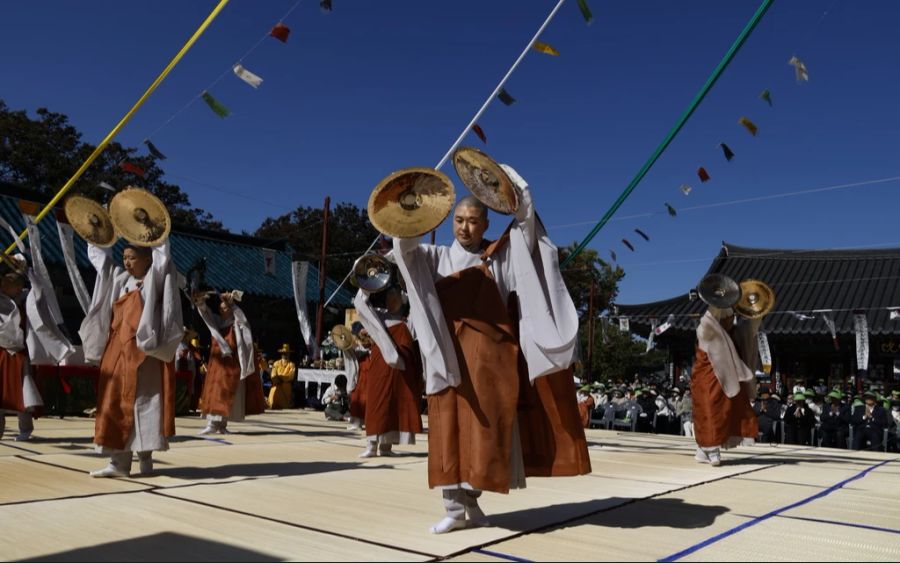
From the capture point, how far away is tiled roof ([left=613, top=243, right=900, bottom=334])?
1989 cm

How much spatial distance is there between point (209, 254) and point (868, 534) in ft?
71.6

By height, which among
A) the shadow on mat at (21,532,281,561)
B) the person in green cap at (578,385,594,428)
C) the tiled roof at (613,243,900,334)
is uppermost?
the tiled roof at (613,243,900,334)

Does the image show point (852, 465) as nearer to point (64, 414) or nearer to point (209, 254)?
point (64, 414)

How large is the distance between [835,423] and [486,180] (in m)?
12.7

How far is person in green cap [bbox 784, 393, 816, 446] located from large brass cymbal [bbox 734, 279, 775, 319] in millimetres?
5835

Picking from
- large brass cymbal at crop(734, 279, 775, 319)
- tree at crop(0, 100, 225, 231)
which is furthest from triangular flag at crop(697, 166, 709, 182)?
→ tree at crop(0, 100, 225, 231)

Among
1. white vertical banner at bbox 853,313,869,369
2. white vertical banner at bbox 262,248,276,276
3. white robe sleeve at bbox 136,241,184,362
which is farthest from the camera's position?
white vertical banner at bbox 262,248,276,276

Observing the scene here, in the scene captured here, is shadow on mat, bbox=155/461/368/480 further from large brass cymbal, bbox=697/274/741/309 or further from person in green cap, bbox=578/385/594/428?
person in green cap, bbox=578/385/594/428

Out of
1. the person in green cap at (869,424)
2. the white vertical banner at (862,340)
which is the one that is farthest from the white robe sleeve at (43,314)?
the white vertical banner at (862,340)

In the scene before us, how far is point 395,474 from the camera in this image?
623 cm

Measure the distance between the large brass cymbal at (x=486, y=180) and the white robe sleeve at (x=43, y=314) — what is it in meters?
5.46

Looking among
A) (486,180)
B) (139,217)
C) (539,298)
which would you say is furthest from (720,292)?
(139,217)

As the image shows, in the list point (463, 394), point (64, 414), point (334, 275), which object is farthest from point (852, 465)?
point (334, 275)

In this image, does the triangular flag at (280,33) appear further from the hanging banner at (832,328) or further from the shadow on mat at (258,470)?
the hanging banner at (832,328)
